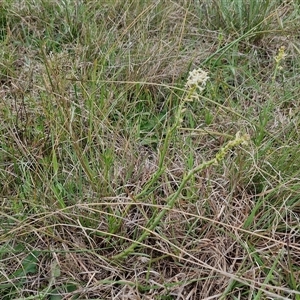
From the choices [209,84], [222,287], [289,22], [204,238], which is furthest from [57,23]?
[222,287]

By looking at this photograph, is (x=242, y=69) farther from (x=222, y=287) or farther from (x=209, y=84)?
(x=222, y=287)

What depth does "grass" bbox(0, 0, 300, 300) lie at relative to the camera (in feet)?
3.87

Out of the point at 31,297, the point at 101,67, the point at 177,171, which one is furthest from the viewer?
the point at 101,67

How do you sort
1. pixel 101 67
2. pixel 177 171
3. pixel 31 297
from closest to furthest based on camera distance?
pixel 31 297 → pixel 177 171 → pixel 101 67

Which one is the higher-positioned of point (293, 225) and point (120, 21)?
point (120, 21)

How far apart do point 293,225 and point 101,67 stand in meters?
0.86

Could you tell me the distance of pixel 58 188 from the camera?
4.39 feet

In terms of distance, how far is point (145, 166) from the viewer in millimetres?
1429

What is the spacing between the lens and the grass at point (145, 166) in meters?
1.18

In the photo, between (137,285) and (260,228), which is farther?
(260,228)

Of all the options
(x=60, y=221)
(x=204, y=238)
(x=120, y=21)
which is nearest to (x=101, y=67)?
(x=120, y=21)

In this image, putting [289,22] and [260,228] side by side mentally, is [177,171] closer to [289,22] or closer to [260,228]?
[260,228]

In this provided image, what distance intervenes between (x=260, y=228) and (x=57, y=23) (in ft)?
4.10

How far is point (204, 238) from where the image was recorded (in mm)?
1244
